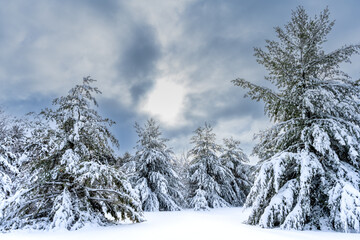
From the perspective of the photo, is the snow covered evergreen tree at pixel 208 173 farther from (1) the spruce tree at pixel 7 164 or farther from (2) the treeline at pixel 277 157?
(1) the spruce tree at pixel 7 164

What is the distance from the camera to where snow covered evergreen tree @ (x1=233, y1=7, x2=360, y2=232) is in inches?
210

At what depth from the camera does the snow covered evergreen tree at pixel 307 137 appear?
533cm

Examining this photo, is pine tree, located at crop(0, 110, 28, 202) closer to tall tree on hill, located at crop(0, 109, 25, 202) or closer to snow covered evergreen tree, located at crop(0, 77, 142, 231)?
tall tree on hill, located at crop(0, 109, 25, 202)

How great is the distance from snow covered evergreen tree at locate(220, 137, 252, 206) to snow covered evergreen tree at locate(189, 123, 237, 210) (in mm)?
1247

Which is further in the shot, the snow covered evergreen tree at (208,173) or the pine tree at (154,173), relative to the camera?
the snow covered evergreen tree at (208,173)

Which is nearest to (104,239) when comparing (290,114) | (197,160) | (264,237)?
(264,237)

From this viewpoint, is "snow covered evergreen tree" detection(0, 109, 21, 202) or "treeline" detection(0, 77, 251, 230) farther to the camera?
"snow covered evergreen tree" detection(0, 109, 21, 202)

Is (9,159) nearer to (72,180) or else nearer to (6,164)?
(6,164)

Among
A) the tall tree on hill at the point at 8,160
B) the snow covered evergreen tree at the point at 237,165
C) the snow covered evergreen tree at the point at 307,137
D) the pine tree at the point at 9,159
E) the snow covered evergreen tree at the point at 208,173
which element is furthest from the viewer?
the snow covered evergreen tree at the point at 237,165

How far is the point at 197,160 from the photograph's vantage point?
60.4 ft

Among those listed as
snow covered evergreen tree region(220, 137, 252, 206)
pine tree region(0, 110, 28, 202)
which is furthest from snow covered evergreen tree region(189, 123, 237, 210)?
pine tree region(0, 110, 28, 202)

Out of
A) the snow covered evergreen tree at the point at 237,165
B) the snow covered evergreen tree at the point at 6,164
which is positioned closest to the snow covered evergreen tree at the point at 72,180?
the snow covered evergreen tree at the point at 6,164

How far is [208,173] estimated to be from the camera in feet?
59.6

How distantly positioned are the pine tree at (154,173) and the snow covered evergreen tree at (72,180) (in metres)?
7.33
